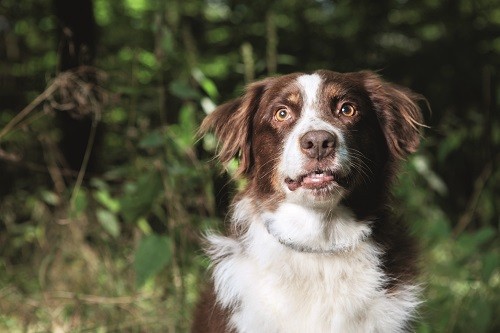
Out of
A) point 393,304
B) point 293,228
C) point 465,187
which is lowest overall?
point 465,187

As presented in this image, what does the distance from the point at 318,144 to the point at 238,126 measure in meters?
0.72

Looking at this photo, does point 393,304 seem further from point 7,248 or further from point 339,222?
point 7,248

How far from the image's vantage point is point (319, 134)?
117 inches

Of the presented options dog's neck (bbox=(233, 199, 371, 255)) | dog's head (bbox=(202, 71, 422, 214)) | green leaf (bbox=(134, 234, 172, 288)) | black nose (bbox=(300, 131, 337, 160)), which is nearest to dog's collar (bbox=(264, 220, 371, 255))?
dog's neck (bbox=(233, 199, 371, 255))

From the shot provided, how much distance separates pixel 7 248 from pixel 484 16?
19.4 ft

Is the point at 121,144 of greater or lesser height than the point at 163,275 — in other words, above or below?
above

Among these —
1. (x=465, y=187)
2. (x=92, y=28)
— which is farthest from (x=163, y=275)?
(x=465, y=187)

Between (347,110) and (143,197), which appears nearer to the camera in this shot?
(347,110)

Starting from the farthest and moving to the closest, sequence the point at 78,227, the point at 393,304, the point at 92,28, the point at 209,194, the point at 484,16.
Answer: the point at 484,16 → the point at 92,28 → the point at 78,227 → the point at 209,194 → the point at 393,304

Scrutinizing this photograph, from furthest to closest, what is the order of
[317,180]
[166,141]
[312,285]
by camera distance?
[166,141], [312,285], [317,180]

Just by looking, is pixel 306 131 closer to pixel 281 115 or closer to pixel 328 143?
pixel 328 143

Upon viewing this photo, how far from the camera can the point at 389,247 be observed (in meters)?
3.40

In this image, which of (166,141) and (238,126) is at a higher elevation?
(238,126)

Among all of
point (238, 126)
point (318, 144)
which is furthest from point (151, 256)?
point (318, 144)
